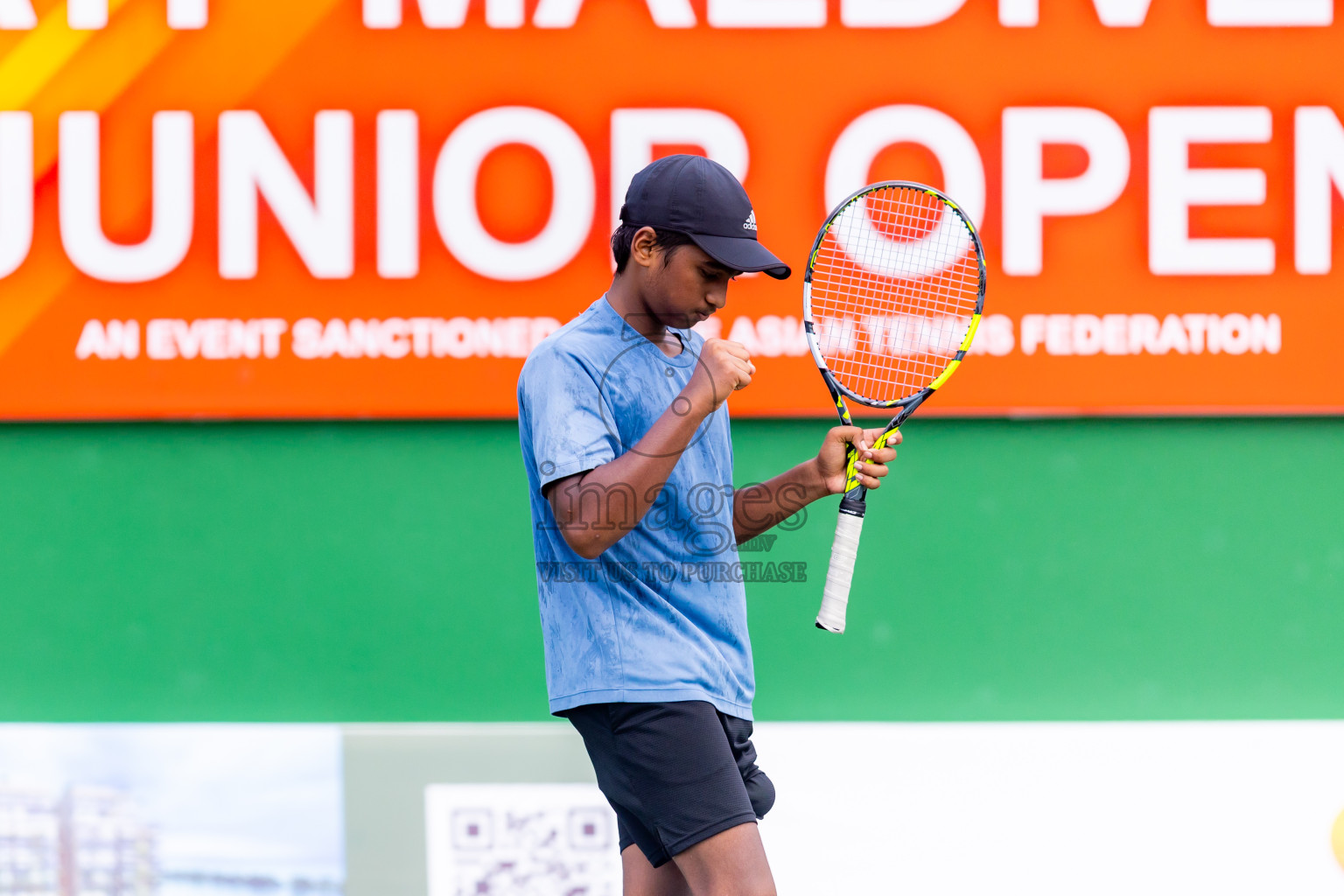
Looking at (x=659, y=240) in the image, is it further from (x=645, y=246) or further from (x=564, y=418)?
(x=564, y=418)

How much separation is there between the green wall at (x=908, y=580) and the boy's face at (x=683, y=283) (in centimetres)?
118

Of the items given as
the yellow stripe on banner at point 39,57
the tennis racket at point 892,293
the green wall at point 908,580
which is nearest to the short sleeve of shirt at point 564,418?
the tennis racket at point 892,293

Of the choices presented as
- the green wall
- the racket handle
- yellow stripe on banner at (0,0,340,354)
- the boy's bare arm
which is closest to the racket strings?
the green wall

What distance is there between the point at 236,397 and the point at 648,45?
1.38m

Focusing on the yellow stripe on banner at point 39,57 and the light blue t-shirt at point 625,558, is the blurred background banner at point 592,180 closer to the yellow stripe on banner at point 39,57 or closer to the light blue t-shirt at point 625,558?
the yellow stripe on banner at point 39,57

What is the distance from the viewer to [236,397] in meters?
3.11

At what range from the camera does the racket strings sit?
2.92 metres

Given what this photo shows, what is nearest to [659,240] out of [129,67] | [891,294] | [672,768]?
[672,768]

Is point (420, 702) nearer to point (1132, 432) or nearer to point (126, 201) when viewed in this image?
point (126, 201)

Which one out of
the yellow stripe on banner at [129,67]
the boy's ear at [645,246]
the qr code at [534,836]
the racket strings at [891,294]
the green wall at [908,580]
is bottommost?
the qr code at [534,836]

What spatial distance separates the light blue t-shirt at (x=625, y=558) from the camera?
1867 millimetres

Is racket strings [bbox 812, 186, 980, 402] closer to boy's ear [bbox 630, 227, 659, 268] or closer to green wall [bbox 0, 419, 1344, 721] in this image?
green wall [bbox 0, 419, 1344, 721]

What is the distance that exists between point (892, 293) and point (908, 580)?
29.3 inches

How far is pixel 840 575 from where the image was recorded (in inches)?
82.0
